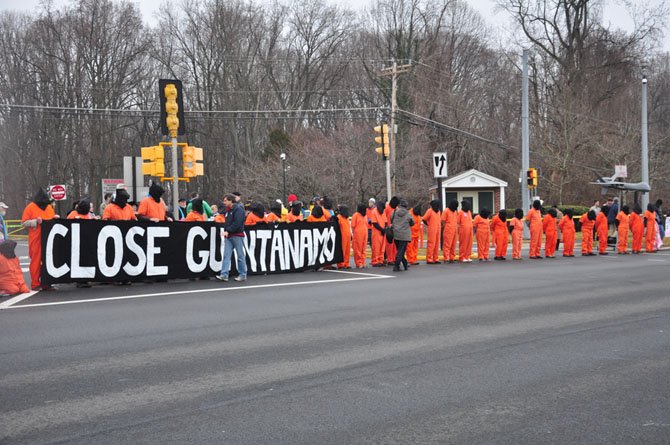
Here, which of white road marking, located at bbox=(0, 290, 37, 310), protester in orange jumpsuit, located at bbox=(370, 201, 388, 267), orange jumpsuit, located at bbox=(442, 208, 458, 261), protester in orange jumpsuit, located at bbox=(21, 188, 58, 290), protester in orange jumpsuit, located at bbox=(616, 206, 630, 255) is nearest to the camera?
white road marking, located at bbox=(0, 290, 37, 310)

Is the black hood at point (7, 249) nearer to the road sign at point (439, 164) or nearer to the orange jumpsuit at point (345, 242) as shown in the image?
the orange jumpsuit at point (345, 242)

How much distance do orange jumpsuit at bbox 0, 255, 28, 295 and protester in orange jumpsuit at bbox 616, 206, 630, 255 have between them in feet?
64.4

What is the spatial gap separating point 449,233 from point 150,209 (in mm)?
9177

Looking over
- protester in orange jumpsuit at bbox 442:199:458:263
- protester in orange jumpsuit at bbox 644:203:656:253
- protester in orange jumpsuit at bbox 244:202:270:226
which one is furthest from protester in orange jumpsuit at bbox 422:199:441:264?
protester in orange jumpsuit at bbox 644:203:656:253

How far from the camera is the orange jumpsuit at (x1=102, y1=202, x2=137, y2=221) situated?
14203mm

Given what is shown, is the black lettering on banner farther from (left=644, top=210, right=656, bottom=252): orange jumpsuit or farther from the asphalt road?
(left=644, top=210, right=656, bottom=252): orange jumpsuit

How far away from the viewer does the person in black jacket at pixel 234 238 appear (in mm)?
14797

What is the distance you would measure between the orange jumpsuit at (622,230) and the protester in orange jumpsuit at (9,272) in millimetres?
19595

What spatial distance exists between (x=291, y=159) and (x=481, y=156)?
14.9 metres

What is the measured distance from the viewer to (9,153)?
48.2 meters

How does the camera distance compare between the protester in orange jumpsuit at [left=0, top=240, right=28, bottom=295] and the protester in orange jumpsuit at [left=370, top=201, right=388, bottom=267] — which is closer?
the protester in orange jumpsuit at [left=0, top=240, right=28, bottom=295]

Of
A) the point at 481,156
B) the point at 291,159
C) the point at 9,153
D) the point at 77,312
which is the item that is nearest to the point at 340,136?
the point at 291,159

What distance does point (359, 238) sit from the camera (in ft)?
61.4

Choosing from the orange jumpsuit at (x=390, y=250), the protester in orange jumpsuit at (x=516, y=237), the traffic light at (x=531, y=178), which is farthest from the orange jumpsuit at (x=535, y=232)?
the traffic light at (x=531, y=178)
